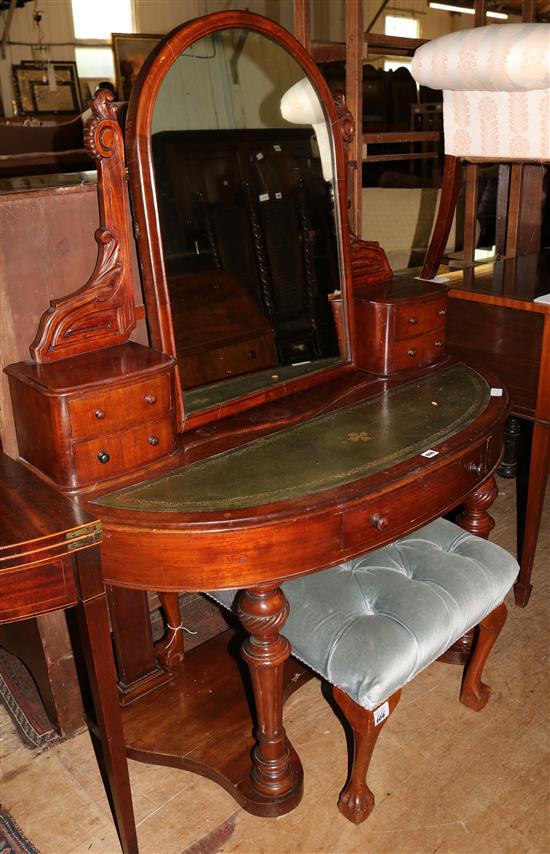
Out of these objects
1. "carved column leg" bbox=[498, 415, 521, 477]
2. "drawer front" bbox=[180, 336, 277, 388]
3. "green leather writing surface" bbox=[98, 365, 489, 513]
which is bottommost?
"carved column leg" bbox=[498, 415, 521, 477]

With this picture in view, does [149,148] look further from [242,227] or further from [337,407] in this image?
[337,407]

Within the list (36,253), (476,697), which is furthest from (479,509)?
(36,253)

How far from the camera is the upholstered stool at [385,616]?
4.89 ft

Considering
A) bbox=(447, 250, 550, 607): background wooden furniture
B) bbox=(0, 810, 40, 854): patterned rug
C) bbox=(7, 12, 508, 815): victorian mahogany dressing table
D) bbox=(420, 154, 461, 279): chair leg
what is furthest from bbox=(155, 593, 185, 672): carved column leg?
bbox=(420, 154, 461, 279): chair leg

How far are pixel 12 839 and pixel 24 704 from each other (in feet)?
1.31

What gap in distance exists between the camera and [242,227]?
1645 mm

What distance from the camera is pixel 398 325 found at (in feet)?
6.09

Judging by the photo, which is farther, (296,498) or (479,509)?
(479,509)

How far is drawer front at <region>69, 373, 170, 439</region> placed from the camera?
4.40 ft

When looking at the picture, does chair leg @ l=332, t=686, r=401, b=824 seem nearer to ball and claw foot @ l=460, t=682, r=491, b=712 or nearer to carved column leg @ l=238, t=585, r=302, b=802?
carved column leg @ l=238, t=585, r=302, b=802

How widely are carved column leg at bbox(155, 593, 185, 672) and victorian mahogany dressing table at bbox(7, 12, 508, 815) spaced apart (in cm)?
10

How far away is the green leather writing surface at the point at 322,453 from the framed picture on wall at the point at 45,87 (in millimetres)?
8070

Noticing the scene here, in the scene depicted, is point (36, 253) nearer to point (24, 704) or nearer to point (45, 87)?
point (24, 704)

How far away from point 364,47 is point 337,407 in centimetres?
122
